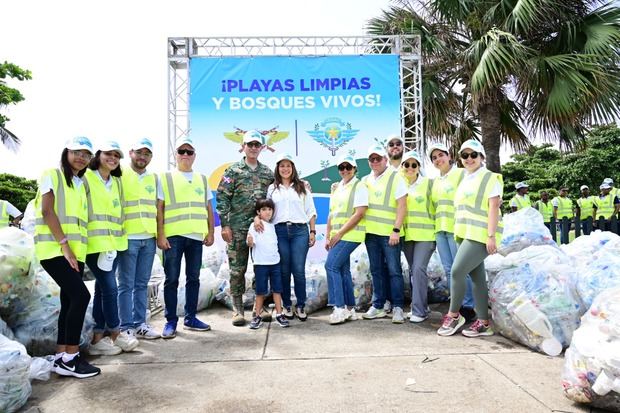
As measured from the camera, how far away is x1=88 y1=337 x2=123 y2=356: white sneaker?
3148mm

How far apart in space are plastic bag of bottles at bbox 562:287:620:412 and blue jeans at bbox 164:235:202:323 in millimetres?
2858

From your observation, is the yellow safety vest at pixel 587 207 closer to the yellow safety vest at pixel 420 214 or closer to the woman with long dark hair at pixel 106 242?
the yellow safety vest at pixel 420 214

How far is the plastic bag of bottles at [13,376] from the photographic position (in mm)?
2146

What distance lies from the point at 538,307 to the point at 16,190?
61.0ft

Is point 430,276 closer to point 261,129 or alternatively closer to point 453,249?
point 453,249

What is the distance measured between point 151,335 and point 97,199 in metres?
1.28

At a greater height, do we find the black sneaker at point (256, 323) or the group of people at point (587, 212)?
the group of people at point (587, 212)

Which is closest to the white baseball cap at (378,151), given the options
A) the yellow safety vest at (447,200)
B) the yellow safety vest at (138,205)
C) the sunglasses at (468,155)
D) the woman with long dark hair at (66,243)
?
the yellow safety vest at (447,200)

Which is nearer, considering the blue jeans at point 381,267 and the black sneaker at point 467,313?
the black sneaker at point 467,313

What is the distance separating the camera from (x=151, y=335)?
11.8ft

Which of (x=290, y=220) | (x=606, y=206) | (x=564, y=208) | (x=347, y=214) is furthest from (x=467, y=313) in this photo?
(x=564, y=208)

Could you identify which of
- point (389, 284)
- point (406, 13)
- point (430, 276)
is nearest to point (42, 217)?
point (389, 284)

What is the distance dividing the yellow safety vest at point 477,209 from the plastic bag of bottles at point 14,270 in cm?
325

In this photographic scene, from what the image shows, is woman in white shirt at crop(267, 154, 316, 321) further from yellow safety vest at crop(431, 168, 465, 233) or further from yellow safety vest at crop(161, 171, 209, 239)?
yellow safety vest at crop(431, 168, 465, 233)
